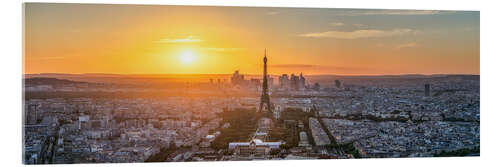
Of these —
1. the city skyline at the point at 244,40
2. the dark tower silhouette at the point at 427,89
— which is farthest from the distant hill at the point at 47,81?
the dark tower silhouette at the point at 427,89

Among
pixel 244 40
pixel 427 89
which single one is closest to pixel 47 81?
pixel 244 40

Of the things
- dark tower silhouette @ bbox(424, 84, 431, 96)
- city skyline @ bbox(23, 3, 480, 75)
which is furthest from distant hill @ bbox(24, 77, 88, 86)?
dark tower silhouette @ bbox(424, 84, 431, 96)

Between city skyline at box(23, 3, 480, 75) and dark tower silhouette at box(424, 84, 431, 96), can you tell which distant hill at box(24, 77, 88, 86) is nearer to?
city skyline at box(23, 3, 480, 75)

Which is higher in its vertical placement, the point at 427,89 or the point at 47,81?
the point at 47,81

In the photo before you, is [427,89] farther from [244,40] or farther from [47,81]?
[47,81]

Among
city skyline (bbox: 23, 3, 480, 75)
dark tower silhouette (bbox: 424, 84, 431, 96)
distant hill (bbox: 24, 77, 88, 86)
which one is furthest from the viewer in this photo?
dark tower silhouette (bbox: 424, 84, 431, 96)

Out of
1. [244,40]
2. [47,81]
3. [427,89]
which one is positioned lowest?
[427,89]

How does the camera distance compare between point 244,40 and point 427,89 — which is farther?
point 427,89

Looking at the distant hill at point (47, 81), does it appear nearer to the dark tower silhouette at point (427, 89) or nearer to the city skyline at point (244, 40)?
the city skyline at point (244, 40)

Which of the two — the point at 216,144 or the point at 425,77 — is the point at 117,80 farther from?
the point at 425,77
